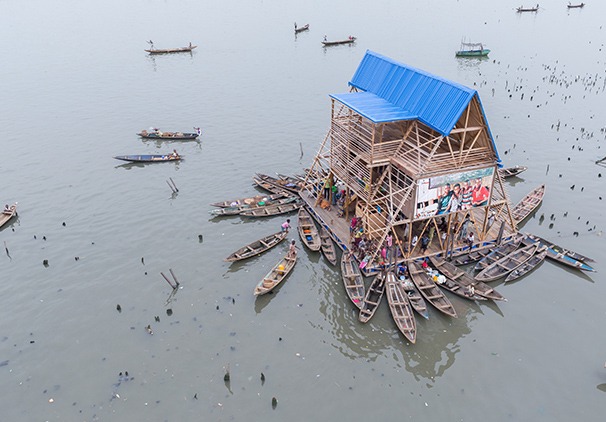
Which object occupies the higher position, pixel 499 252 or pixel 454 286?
pixel 499 252

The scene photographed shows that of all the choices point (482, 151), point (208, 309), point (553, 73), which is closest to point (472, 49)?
point (553, 73)

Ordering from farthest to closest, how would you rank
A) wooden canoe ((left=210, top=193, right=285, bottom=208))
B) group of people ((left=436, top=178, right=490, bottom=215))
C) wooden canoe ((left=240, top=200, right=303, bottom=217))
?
1. wooden canoe ((left=210, top=193, right=285, bottom=208))
2. wooden canoe ((left=240, top=200, right=303, bottom=217))
3. group of people ((left=436, top=178, right=490, bottom=215))

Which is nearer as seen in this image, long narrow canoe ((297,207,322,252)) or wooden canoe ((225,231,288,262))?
wooden canoe ((225,231,288,262))

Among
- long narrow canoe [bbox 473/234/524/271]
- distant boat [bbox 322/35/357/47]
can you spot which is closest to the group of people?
long narrow canoe [bbox 473/234/524/271]

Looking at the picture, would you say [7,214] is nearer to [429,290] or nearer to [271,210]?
[271,210]

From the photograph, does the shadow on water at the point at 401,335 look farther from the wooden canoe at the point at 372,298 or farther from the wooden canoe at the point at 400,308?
the wooden canoe at the point at 400,308

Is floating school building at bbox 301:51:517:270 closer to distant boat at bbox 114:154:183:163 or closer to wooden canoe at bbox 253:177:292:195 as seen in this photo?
wooden canoe at bbox 253:177:292:195

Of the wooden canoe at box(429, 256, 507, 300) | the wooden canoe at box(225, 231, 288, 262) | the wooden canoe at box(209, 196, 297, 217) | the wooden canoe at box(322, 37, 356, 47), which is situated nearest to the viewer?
the wooden canoe at box(429, 256, 507, 300)

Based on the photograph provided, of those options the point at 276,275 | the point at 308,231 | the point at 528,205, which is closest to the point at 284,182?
the point at 308,231
